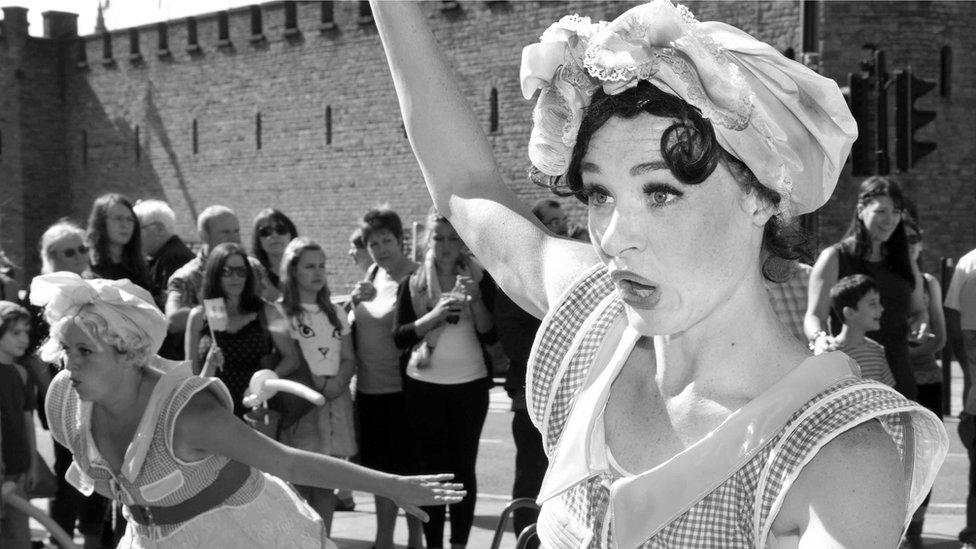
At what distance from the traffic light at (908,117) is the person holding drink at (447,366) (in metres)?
4.89

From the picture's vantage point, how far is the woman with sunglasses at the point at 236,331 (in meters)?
6.42

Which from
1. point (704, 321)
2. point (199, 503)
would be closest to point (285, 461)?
point (199, 503)

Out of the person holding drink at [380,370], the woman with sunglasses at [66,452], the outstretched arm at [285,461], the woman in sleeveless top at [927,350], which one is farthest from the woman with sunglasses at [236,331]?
the woman in sleeveless top at [927,350]

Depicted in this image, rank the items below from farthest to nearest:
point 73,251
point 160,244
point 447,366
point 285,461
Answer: point 160,244 → point 73,251 → point 447,366 → point 285,461

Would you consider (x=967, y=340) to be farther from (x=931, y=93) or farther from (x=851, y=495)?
(x=931, y=93)

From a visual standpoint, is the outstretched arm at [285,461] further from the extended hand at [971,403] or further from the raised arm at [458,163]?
the extended hand at [971,403]

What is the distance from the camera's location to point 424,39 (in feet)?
6.55

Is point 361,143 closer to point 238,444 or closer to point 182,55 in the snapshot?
point 182,55

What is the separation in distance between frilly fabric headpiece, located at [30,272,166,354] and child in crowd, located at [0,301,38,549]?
1.81 metres

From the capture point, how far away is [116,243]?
23.1 feet

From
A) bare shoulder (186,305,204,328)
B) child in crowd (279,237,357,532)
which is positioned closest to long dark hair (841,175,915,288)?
child in crowd (279,237,357,532)

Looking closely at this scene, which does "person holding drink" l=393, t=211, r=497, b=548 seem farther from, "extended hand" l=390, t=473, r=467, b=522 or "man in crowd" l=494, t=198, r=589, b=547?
"extended hand" l=390, t=473, r=467, b=522

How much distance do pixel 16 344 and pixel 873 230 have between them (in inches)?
157

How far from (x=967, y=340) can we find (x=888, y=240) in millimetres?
602
